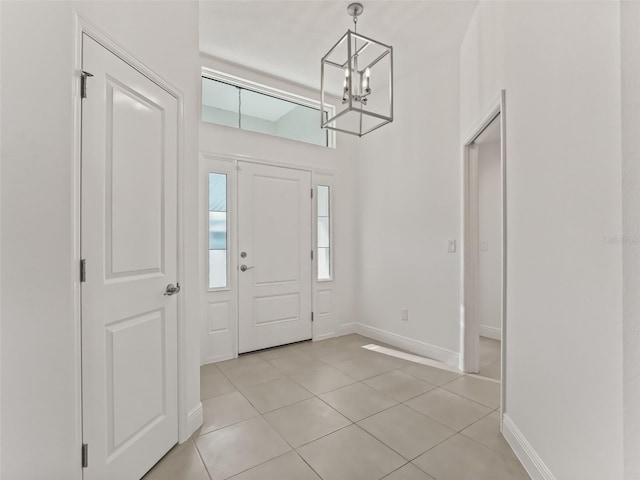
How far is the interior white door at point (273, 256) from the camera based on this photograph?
11.3 ft

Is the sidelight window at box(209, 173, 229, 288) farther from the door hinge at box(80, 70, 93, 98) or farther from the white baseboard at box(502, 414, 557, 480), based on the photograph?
the white baseboard at box(502, 414, 557, 480)

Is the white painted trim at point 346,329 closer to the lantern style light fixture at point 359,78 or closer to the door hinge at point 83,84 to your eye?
the lantern style light fixture at point 359,78

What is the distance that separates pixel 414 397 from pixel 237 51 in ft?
11.5

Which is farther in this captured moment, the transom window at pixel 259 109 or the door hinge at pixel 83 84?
the transom window at pixel 259 109

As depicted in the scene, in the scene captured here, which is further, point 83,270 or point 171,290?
point 171,290

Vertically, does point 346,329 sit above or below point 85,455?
below

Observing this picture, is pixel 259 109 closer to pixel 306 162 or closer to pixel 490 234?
pixel 306 162

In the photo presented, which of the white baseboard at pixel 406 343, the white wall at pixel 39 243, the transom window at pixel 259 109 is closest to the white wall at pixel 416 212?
the white baseboard at pixel 406 343

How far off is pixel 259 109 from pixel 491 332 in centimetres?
392

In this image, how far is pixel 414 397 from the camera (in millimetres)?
2426

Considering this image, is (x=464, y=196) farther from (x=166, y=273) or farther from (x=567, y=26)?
(x=166, y=273)

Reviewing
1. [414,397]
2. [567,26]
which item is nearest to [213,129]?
[567,26]

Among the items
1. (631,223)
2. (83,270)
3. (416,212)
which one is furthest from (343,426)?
(416,212)

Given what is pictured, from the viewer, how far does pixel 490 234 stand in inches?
161
